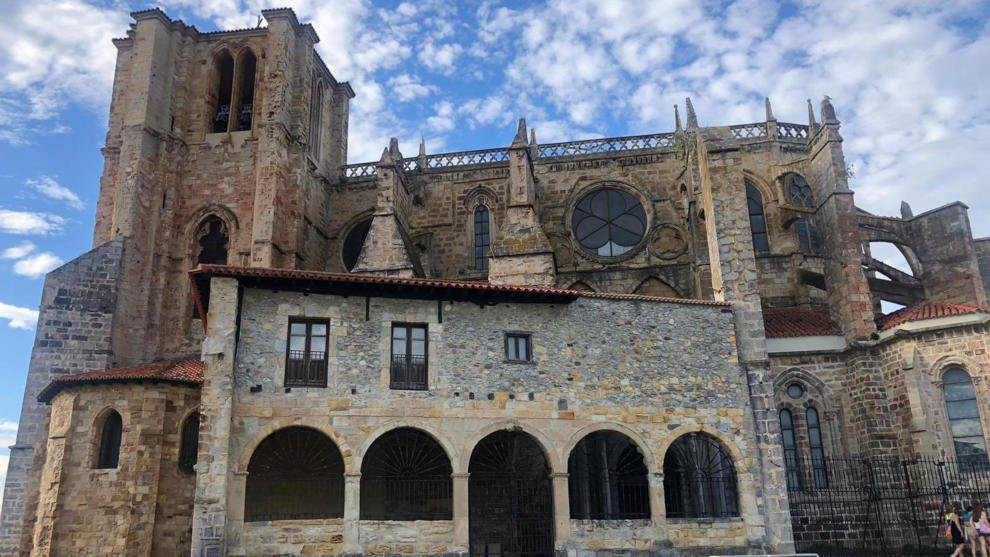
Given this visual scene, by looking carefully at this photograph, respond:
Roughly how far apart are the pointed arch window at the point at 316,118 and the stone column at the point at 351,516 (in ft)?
53.6

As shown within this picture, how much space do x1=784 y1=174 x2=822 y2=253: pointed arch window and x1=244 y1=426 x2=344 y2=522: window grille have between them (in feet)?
55.2

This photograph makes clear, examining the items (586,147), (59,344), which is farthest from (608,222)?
(59,344)

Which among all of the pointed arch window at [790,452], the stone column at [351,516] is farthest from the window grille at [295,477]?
the pointed arch window at [790,452]

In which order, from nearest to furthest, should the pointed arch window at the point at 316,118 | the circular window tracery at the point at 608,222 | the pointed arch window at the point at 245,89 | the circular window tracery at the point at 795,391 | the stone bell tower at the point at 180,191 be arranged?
the circular window tracery at the point at 795,391
the stone bell tower at the point at 180,191
the circular window tracery at the point at 608,222
the pointed arch window at the point at 245,89
the pointed arch window at the point at 316,118

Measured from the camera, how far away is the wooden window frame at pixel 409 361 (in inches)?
595

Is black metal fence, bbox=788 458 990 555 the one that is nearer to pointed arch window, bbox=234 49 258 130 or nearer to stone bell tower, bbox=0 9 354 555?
stone bell tower, bbox=0 9 354 555

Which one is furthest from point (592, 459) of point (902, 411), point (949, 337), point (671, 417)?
point (949, 337)

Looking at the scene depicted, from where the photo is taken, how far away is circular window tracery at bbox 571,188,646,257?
26.4 meters

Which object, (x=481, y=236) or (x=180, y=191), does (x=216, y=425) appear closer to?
(x=180, y=191)

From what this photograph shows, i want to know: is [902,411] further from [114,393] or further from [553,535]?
[114,393]

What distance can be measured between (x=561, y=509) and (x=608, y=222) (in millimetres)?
13690

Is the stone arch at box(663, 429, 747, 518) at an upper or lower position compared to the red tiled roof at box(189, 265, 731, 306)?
lower

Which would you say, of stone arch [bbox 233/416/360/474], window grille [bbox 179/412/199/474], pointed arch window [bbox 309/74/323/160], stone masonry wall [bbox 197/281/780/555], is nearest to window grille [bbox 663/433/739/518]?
stone masonry wall [bbox 197/281/780/555]

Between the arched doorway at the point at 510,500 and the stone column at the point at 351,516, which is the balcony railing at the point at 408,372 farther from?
the arched doorway at the point at 510,500
